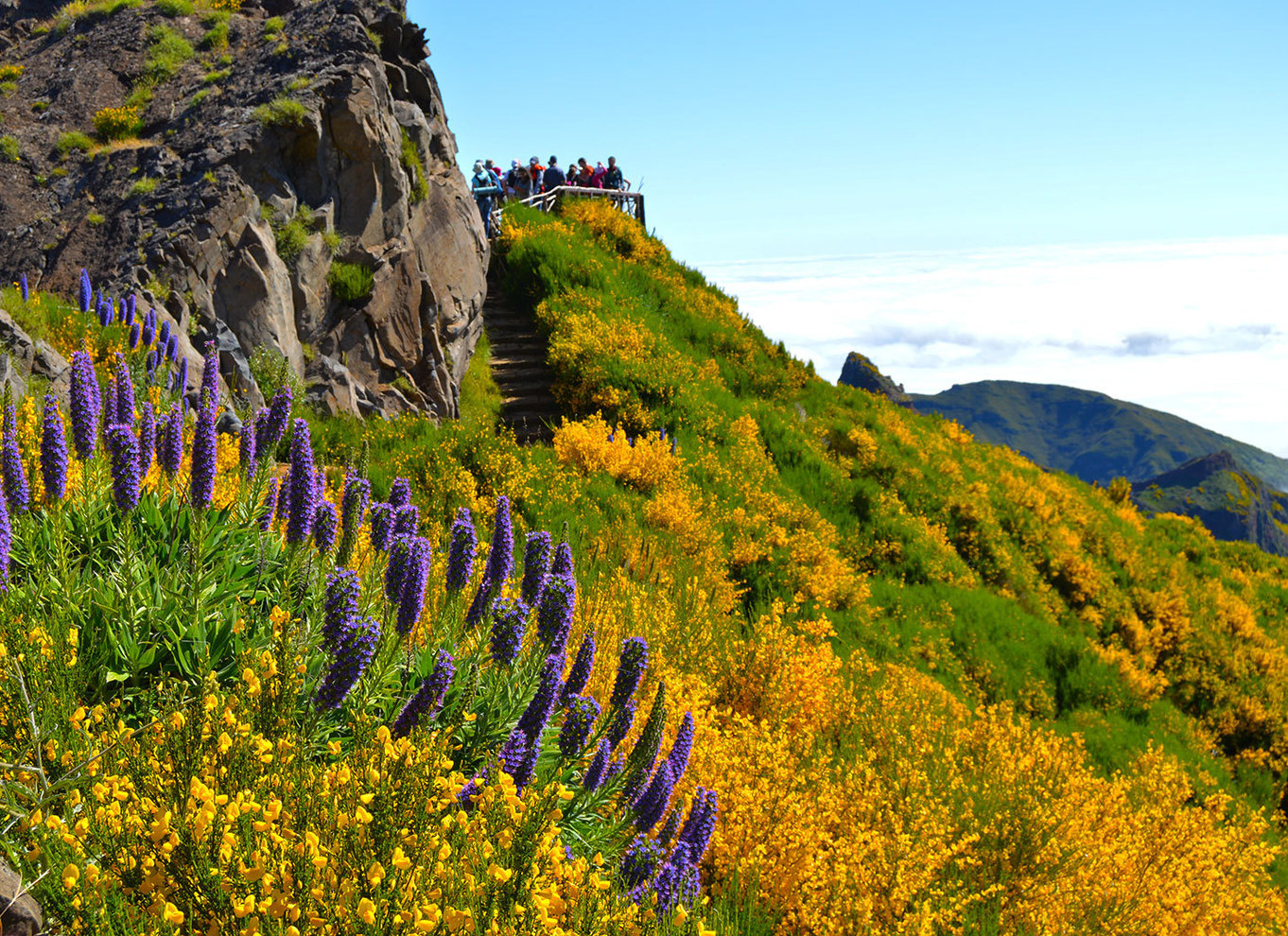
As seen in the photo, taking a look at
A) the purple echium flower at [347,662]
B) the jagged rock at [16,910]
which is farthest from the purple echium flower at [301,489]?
the jagged rock at [16,910]

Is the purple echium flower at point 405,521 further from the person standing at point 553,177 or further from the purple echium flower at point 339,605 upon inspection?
the person standing at point 553,177

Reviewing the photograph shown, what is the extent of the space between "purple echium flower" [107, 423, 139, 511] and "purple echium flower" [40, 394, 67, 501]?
0.22 meters

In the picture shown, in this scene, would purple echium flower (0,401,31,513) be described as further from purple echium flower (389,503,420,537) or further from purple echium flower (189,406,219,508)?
purple echium flower (389,503,420,537)

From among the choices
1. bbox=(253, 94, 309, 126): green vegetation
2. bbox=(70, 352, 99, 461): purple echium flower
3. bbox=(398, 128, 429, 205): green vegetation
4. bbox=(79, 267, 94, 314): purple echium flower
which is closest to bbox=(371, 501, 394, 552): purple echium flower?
bbox=(70, 352, 99, 461): purple echium flower

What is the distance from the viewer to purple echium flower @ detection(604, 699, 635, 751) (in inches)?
147

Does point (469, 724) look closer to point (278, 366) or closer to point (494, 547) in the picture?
point (494, 547)

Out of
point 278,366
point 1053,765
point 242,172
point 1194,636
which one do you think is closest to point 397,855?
point 1053,765

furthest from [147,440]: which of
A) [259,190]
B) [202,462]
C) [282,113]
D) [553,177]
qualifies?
[553,177]

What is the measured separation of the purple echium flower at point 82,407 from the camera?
3.75 meters

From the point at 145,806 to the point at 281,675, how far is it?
526 mm

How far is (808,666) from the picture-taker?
6758 mm

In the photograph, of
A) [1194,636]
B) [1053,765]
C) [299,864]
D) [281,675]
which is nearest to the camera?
[299,864]

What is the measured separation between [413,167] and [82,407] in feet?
33.7

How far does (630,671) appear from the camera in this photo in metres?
3.78
